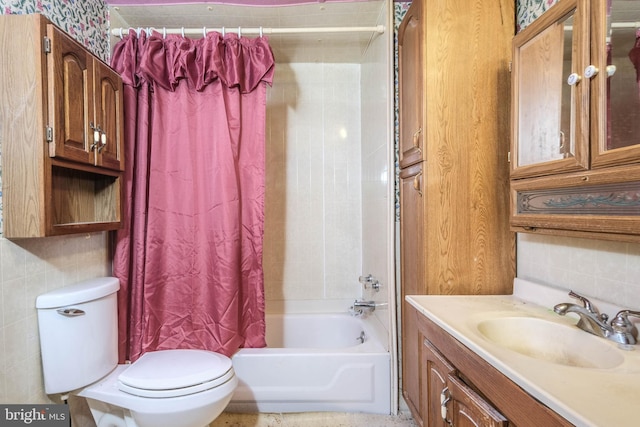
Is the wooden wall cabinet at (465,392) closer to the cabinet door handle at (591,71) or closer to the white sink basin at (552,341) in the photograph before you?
the white sink basin at (552,341)

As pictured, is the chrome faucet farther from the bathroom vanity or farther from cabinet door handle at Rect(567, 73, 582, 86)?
cabinet door handle at Rect(567, 73, 582, 86)

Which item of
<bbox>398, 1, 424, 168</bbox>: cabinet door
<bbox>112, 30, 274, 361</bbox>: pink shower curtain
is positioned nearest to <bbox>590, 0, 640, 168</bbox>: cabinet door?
<bbox>398, 1, 424, 168</bbox>: cabinet door

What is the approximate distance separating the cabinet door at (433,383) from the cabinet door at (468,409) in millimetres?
41

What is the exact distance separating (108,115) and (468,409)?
6.09 feet

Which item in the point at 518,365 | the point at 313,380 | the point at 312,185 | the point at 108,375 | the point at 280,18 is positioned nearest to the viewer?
the point at 518,365

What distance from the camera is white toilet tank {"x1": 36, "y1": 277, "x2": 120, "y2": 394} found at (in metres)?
1.27

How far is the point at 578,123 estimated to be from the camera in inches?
34.9

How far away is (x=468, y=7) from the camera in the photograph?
4.40 ft

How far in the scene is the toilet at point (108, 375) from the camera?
4.14 feet

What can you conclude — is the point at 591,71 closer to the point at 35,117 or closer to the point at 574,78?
the point at 574,78

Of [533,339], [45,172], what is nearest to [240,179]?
[45,172]

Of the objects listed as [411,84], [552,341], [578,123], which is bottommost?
[552,341]

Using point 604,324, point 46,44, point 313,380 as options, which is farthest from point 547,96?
point 46,44

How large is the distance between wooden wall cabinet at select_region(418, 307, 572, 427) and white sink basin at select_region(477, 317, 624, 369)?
0.53ft
